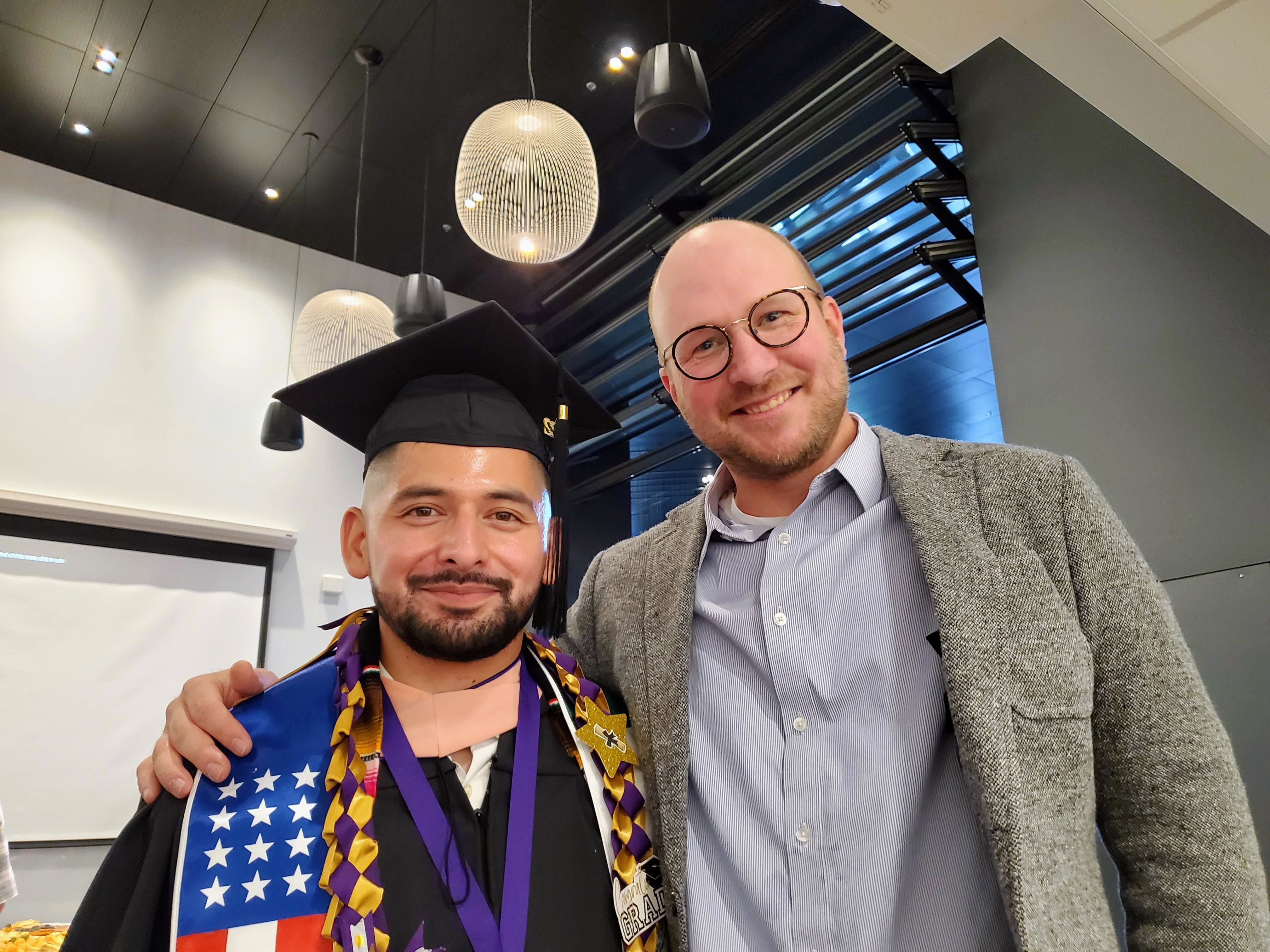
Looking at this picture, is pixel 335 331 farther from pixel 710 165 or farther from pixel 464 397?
pixel 464 397

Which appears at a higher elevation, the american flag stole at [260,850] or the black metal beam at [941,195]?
the black metal beam at [941,195]

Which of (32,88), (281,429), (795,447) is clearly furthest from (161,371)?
(795,447)

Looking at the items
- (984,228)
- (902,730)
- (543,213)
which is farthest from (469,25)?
(902,730)

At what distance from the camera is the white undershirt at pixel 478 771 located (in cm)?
129

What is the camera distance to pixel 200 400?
218 inches

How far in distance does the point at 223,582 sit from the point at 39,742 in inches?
49.1

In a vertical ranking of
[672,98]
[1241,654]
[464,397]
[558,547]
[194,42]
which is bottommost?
[1241,654]

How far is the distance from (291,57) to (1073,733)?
15.5ft

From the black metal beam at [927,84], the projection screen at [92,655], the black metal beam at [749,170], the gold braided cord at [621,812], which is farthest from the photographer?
the projection screen at [92,655]

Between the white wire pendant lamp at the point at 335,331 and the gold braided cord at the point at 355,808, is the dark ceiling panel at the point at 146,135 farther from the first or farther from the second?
the gold braided cord at the point at 355,808

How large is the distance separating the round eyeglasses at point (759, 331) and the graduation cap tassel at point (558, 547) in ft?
0.96

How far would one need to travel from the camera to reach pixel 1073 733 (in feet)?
3.38

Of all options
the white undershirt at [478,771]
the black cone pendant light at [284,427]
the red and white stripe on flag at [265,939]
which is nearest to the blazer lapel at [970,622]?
the white undershirt at [478,771]

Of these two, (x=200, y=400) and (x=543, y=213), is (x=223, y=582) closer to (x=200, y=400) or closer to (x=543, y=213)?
(x=200, y=400)
